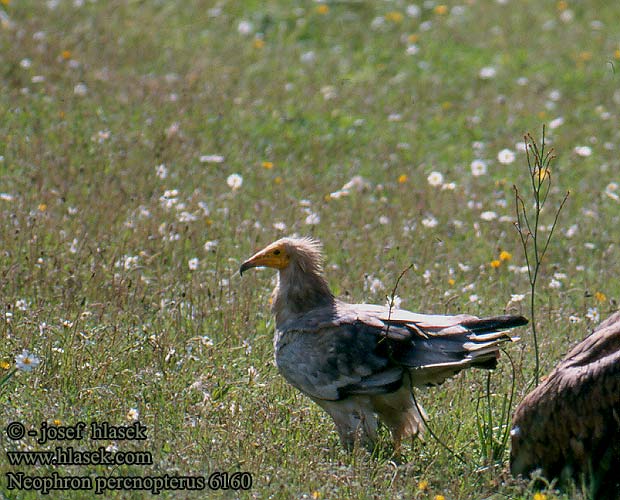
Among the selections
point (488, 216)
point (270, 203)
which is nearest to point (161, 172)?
point (270, 203)

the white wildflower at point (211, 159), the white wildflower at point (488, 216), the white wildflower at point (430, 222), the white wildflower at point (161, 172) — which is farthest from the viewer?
the white wildflower at point (211, 159)

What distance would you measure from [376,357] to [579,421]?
1.12 metres

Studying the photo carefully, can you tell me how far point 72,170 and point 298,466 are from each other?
16.0 feet

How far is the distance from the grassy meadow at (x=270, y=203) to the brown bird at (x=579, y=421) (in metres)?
0.18

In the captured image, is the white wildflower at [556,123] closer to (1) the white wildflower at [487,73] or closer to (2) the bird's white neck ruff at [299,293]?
(1) the white wildflower at [487,73]

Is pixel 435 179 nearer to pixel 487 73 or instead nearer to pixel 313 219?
pixel 313 219

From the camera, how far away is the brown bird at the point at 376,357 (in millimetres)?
5484

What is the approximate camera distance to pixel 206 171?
9664mm

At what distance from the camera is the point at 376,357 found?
5.61 metres

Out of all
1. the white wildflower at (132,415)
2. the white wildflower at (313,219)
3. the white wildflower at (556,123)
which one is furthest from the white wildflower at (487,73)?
the white wildflower at (132,415)

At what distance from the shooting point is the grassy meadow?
548 centimetres

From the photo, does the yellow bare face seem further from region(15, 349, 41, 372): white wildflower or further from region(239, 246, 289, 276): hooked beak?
region(15, 349, 41, 372): white wildflower

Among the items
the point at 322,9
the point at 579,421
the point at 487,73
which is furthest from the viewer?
the point at 322,9

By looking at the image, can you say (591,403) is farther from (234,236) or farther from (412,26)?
(412,26)
